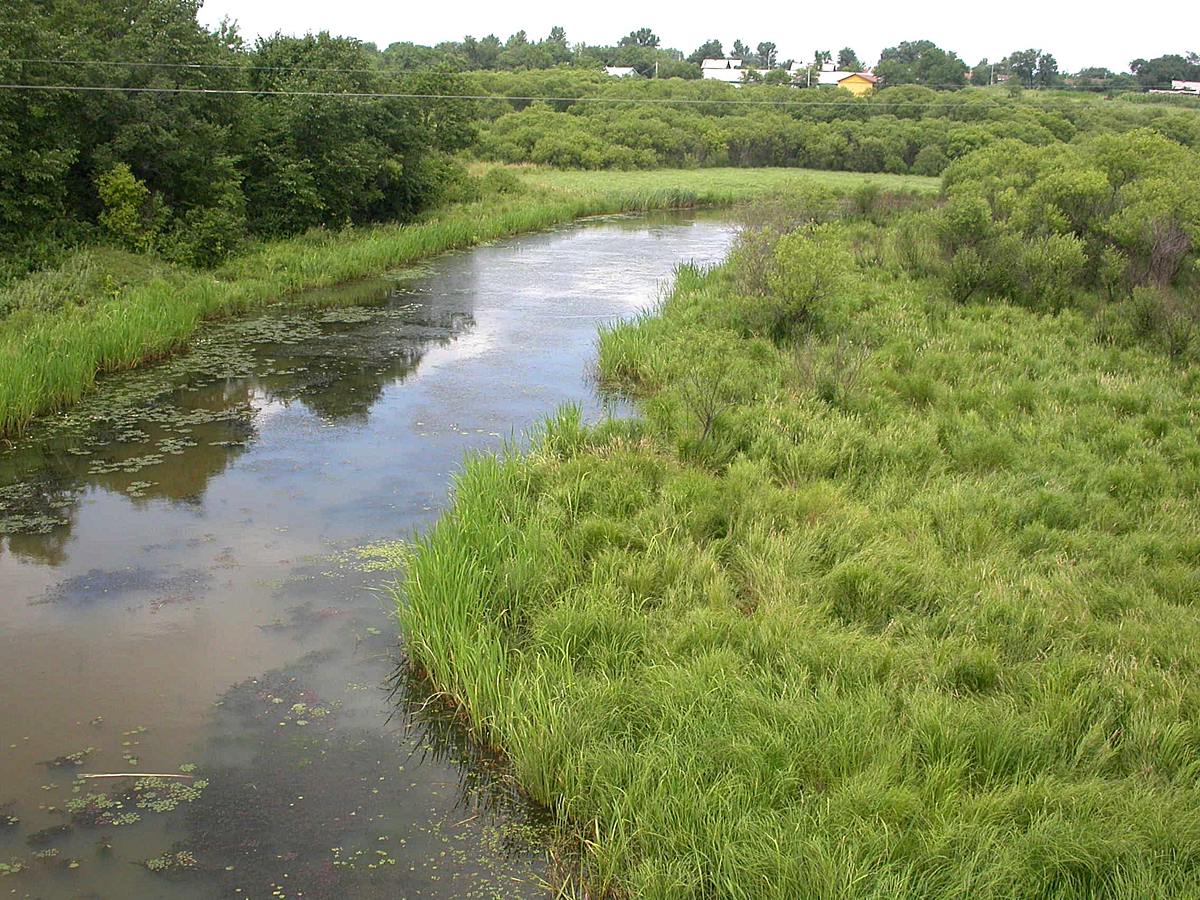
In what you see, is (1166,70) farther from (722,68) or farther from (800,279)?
(722,68)

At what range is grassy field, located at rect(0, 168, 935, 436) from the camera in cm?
1006

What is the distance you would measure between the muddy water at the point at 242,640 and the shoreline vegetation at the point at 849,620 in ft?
1.46

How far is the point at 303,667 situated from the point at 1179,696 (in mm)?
4462

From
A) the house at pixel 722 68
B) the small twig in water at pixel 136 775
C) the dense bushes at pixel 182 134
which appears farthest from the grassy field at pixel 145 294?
the house at pixel 722 68

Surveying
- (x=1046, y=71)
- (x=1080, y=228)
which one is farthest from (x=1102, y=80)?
(x=1080, y=228)

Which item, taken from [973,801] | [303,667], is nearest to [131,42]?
[303,667]

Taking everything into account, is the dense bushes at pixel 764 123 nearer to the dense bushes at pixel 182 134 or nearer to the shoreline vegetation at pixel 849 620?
the dense bushes at pixel 182 134

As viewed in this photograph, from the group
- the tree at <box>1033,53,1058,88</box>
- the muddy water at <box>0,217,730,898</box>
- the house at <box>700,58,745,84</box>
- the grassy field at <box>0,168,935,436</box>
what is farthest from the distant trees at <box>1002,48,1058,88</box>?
the muddy water at <box>0,217,730,898</box>

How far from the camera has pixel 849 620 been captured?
5742 millimetres

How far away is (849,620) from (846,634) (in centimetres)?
37

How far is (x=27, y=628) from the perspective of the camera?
243 inches

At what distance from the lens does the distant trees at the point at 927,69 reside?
6544 centimetres

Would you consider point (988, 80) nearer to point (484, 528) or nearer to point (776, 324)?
point (776, 324)

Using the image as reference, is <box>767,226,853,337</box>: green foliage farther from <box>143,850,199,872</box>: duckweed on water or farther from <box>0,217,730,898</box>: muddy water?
<box>143,850,199,872</box>: duckweed on water
